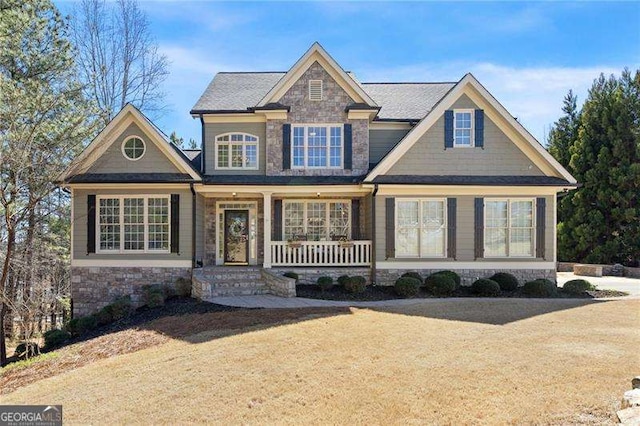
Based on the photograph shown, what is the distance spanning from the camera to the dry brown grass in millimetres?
5750

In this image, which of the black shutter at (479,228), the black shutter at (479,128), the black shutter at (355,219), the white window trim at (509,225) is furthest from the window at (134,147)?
the white window trim at (509,225)

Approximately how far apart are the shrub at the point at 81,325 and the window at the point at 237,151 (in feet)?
23.0

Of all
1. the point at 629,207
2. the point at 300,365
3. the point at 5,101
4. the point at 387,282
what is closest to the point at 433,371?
the point at 300,365

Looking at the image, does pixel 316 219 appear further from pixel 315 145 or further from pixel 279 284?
pixel 279 284

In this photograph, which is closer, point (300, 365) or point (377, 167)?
point (300, 365)

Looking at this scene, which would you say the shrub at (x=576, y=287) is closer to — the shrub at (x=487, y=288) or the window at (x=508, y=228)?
the window at (x=508, y=228)

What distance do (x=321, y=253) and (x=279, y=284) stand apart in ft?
8.65

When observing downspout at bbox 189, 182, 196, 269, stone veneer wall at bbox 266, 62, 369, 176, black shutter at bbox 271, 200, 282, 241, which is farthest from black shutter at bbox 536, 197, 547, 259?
downspout at bbox 189, 182, 196, 269

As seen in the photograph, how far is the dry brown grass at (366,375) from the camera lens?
5750mm

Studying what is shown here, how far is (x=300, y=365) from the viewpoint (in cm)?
735

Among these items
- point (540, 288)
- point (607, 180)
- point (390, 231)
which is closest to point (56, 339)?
point (390, 231)

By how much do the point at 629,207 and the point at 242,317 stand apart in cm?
2435

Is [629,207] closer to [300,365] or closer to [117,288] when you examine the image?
[300,365]

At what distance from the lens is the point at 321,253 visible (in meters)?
16.1
